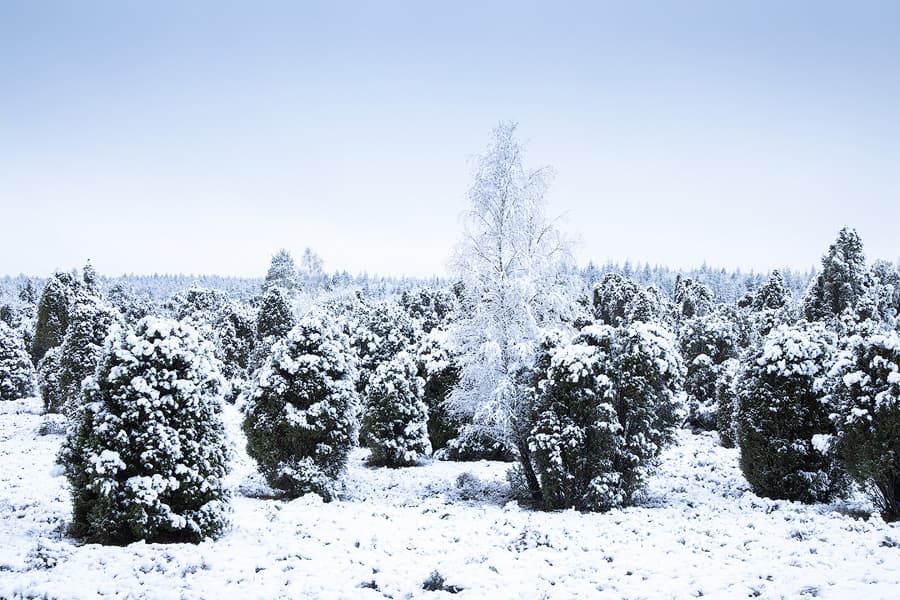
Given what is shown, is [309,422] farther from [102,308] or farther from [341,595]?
[102,308]

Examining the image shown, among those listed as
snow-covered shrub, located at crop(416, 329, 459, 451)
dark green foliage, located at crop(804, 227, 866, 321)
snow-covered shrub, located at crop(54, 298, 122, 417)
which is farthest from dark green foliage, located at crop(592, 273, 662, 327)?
snow-covered shrub, located at crop(54, 298, 122, 417)

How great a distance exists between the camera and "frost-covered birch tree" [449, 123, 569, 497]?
19.8 m

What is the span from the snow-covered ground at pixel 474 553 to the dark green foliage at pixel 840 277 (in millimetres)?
34624

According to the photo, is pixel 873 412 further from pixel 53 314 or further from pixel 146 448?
pixel 53 314

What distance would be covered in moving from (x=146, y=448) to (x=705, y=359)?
3661 cm

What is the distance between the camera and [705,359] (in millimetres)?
39188

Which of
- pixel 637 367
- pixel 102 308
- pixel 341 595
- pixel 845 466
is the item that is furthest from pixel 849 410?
pixel 102 308

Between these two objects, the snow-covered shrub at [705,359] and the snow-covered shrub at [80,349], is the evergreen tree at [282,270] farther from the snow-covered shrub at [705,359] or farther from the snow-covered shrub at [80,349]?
the snow-covered shrub at [705,359]

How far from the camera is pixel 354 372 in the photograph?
22.3 metres

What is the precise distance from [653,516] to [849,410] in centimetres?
592

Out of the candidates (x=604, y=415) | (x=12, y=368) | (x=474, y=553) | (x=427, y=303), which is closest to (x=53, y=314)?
(x=12, y=368)

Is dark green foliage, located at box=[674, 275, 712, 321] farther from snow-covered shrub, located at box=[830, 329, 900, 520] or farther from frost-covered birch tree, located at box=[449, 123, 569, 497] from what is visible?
snow-covered shrub, located at box=[830, 329, 900, 520]

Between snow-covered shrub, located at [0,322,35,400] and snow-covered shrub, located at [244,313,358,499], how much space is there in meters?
36.1

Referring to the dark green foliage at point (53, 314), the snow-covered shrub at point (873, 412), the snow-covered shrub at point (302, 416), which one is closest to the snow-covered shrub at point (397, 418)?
the snow-covered shrub at point (302, 416)
